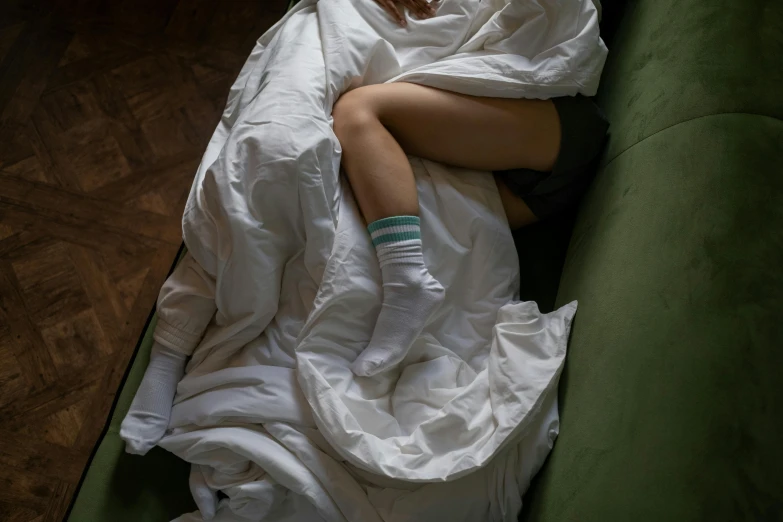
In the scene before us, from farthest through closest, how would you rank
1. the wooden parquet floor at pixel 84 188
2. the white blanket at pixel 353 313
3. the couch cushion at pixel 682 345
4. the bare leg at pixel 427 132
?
the wooden parquet floor at pixel 84 188
the bare leg at pixel 427 132
the white blanket at pixel 353 313
the couch cushion at pixel 682 345

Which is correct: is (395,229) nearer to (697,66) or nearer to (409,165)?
(409,165)

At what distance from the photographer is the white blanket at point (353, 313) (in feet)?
2.66

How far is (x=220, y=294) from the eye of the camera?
0.89 metres

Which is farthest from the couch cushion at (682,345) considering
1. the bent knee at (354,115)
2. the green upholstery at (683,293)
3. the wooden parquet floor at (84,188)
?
the wooden parquet floor at (84,188)

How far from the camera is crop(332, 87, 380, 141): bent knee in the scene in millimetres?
930

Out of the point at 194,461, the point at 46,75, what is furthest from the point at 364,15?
the point at 46,75

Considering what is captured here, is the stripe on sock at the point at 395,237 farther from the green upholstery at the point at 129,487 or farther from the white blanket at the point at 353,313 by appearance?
the green upholstery at the point at 129,487

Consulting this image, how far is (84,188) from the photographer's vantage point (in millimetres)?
1331

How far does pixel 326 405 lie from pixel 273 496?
0.13 metres

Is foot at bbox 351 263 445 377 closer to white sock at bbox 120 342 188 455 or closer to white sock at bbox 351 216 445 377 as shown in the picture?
white sock at bbox 351 216 445 377

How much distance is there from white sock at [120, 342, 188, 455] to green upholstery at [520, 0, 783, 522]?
1.69 feet

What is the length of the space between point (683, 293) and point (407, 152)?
466 mm

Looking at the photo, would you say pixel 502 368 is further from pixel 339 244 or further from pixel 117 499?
pixel 117 499

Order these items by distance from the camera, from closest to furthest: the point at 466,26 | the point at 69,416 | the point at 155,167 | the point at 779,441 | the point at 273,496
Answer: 1. the point at 779,441
2. the point at 273,496
3. the point at 466,26
4. the point at 69,416
5. the point at 155,167
